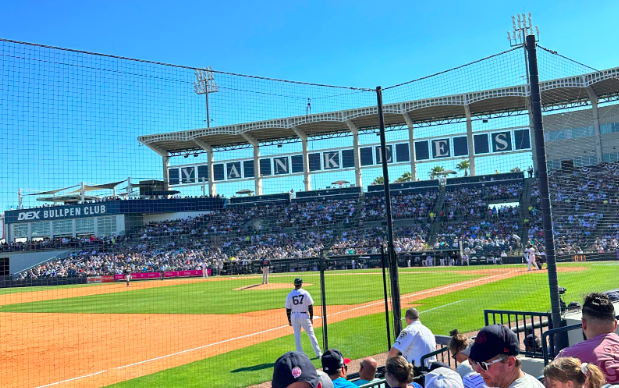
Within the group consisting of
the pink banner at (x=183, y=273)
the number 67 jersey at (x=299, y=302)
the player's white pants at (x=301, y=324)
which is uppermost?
the number 67 jersey at (x=299, y=302)

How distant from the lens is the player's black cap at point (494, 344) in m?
3.54

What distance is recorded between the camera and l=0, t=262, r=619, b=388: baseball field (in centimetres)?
1130

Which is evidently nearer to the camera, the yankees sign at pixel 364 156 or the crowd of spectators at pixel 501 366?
the crowd of spectators at pixel 501 366

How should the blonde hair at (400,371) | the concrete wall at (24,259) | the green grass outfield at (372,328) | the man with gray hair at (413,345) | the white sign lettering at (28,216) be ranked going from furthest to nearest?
the white sign lettering at (28,216) < the concrete wall at (24,259) < the green grass outfield at (372,328) < the man with gray hair at (413,345) < the blonde hair at (400,371)

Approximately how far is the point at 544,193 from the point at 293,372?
5613mm

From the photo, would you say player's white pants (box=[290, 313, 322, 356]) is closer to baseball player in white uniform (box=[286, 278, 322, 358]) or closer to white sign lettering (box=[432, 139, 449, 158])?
baseball player in white uniform (box=[286, 278, 322, 358])

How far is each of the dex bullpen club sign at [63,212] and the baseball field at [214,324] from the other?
7.57 metres

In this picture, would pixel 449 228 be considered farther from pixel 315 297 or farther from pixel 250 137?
pixel 250 137

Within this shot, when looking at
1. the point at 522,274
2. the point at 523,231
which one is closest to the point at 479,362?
the point at 522,274

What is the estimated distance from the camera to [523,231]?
34.2 metres

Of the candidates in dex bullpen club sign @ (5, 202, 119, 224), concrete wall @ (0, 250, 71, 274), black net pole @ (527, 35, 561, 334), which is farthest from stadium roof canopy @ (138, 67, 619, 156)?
black net pole @ (527, 35, 561, 334)

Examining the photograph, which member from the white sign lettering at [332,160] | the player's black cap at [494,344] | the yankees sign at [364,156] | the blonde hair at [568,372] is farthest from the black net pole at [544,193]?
the white sign lettering at [332,160]

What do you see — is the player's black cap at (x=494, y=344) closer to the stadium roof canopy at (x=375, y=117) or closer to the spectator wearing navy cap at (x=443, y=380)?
the spectator wearing navy cap at (x=443, y=380)

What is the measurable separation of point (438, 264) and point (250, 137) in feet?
73.0
